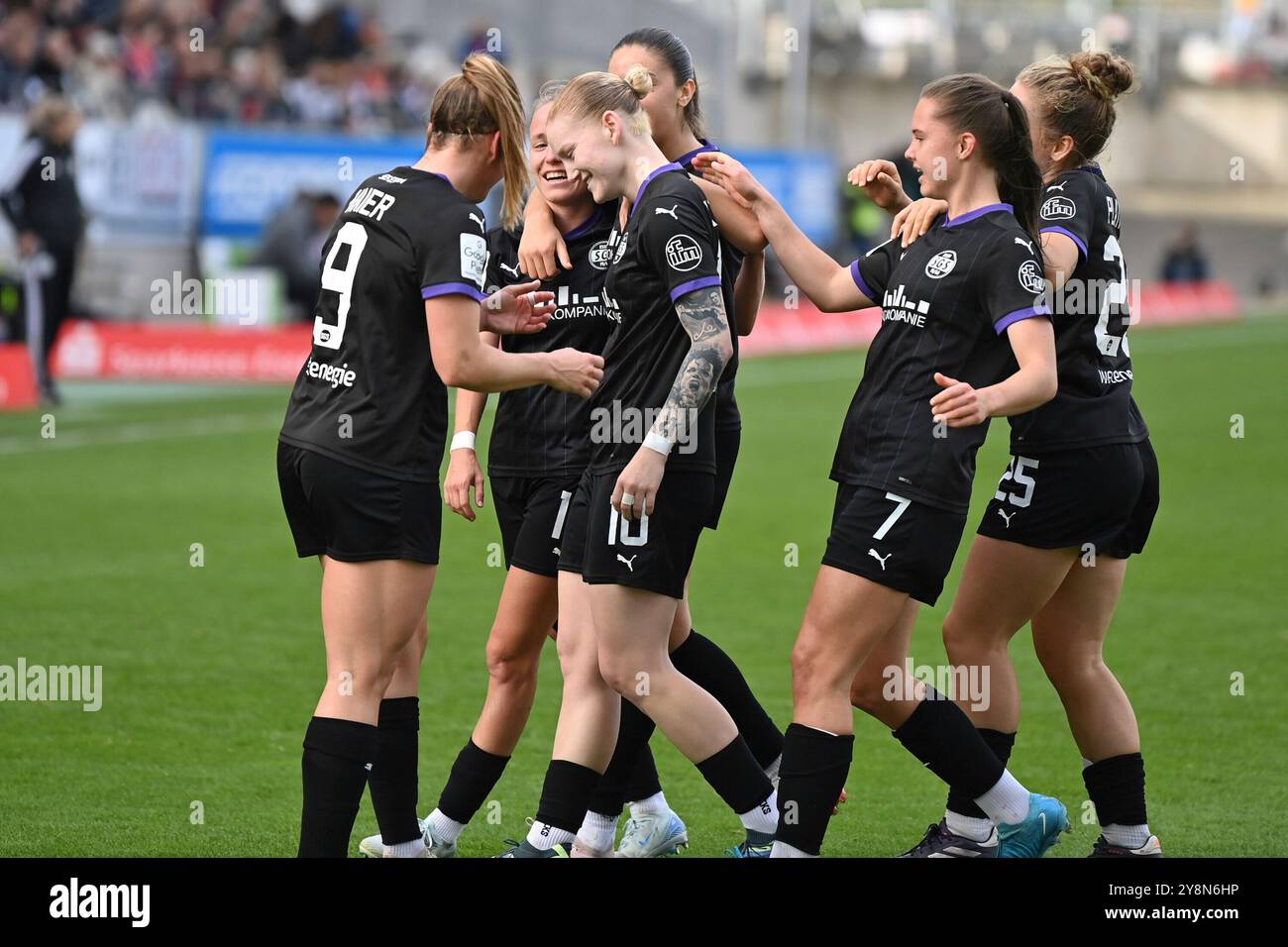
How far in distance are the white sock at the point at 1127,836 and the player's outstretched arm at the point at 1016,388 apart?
1.46 meters

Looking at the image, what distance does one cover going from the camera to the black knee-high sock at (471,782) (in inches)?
213

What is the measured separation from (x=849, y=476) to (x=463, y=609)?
15.5ft

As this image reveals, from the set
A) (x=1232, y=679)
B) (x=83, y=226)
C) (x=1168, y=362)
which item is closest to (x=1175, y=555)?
(x=1232, y=679)

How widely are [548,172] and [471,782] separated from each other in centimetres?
186

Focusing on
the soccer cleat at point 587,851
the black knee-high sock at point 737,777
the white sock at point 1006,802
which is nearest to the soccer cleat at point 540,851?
the soccer cleat at point 587,851

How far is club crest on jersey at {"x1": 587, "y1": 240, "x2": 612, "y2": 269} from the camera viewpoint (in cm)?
518

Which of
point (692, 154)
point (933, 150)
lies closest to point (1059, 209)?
point (933, 150)

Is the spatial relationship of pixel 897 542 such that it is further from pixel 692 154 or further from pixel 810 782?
pixel 692 154

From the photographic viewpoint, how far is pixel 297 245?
70.2 ft

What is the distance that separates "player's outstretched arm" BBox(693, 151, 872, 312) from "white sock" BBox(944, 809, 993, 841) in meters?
1.54

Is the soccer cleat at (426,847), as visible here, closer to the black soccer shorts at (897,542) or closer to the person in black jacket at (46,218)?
the black soccer shorts at (897,542)

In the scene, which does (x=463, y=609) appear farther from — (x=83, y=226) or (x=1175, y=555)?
(x=83, y=226)

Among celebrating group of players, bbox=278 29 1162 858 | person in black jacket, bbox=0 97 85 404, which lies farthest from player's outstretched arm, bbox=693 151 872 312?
person in black jacket, bbox=0 97 85 404

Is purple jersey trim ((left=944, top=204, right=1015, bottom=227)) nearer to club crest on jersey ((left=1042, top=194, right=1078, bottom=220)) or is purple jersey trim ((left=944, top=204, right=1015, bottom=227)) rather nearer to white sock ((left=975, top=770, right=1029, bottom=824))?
club crest on jersey ((left=1042, top=194, right=1078, bottom=220))
